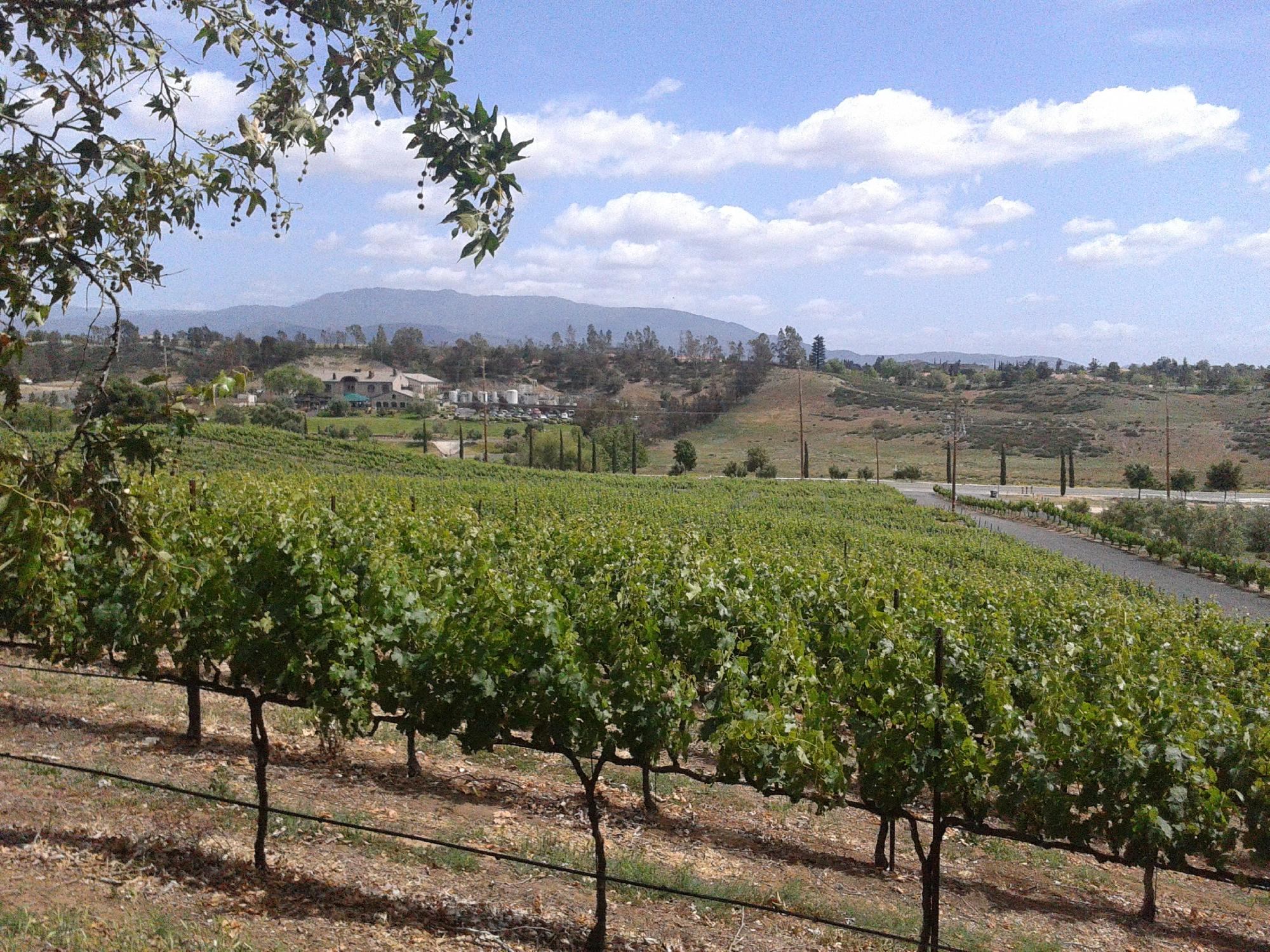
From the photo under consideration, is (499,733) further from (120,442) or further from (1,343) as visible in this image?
(1,343)

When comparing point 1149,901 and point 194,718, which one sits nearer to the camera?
point 1149,901

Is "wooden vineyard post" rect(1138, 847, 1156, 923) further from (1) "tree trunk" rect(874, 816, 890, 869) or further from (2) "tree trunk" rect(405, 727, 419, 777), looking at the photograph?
(2) "tree trunk" rect(405, 727, 419, 777)

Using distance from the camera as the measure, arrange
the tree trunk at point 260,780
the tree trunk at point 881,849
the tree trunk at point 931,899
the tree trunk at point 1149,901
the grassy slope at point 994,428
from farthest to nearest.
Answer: the grassy slope at point 994,428 → the tree trunk at point 881,849 → the tree trunk at point 1149,901 → the tree trunk at point 260,780 → the tree trunk at point 931,899

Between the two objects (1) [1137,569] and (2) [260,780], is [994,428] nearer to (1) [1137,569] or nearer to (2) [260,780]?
(1) [1137,569]

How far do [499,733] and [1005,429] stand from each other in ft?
355

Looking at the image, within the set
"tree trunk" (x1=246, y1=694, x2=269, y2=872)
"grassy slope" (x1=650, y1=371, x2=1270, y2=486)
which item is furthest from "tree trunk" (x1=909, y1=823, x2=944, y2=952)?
"grassy slope" (x1=650, y1=371, x2=1270, y2=486)

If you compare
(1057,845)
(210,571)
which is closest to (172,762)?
(210,571)

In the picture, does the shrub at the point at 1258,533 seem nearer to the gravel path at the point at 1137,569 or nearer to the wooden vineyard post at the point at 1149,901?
the gravel path at the point at 1137,569

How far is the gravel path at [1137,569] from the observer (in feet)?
105

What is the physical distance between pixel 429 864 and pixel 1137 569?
39546 mm

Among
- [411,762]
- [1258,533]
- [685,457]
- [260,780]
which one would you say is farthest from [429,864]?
[685,457]

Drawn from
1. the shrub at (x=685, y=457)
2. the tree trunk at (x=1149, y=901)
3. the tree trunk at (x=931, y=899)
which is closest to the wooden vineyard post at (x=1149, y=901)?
the tree trunk at (x=1149, y=901)

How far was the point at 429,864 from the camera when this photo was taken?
6.76m

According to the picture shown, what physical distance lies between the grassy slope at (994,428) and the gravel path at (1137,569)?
34.7 m
